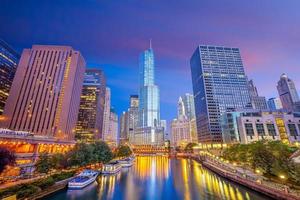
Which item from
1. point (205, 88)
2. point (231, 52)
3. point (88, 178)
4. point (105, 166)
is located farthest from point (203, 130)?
point (88, 178)

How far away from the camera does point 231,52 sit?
175500 millimetres

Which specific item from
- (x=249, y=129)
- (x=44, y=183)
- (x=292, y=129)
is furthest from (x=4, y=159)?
(x=292, y=129)

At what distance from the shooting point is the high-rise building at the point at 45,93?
113 meters

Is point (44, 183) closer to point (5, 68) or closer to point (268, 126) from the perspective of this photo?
point (268, 126)

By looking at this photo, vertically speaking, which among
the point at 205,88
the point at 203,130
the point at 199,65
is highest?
the point at 199,65

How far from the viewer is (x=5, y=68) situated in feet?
445

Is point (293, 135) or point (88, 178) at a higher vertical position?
point (293, 135)

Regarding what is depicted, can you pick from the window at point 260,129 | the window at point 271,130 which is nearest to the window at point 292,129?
the window at point 271,130

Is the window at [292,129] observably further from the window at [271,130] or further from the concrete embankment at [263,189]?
the concrete embankment at [263,189]

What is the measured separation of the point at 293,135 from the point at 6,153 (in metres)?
122

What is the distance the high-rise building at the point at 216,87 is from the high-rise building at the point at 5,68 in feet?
558

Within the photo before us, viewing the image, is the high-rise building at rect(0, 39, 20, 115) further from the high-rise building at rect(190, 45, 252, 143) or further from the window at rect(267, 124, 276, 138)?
the window at rect(267, 124, 276, 138)

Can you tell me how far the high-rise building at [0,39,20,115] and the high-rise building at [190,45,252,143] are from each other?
170018 millimetres

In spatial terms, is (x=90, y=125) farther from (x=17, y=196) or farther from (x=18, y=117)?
(x=17, y=196)
